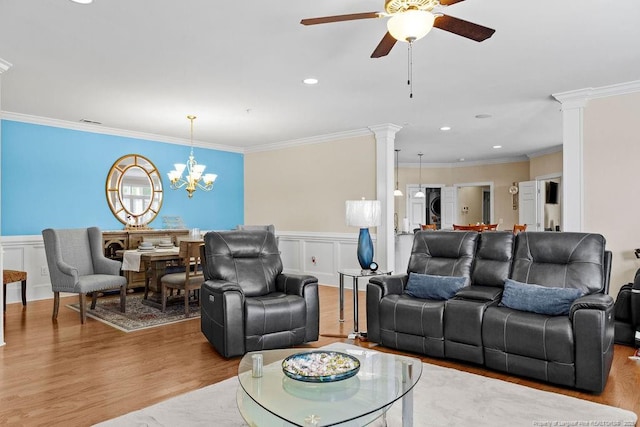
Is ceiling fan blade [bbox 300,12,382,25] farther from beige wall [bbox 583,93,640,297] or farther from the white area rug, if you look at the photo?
beige wall [bbox 583,93,640,297]

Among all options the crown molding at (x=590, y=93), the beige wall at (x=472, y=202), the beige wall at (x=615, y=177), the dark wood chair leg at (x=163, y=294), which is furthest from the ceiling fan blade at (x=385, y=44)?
the beige wall at (x=472, y=202)

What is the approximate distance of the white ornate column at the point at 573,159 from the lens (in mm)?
4824

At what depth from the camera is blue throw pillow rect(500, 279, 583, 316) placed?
318cm

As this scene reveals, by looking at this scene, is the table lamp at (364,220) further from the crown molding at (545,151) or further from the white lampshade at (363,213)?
the crown molding at (545,151)

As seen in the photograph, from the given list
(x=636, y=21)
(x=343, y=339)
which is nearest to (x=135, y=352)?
(x=343, y=339)

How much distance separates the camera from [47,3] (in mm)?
2816

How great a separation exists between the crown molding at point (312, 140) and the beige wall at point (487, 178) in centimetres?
474

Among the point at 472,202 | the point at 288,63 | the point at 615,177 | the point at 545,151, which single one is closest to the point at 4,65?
the point at 288,63

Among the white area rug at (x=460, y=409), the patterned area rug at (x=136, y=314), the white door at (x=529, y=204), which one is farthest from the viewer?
the white door at (x=529, y=204)

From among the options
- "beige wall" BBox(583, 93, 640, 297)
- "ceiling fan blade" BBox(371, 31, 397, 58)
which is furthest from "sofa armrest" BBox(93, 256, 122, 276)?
"beige wall" BBox(583, 93, 640, 297)

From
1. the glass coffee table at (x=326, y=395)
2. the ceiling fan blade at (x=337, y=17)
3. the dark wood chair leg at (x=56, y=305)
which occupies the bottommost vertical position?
the dark wood chair leg at (x=56, y=305)

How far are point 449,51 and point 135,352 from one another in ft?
12.2

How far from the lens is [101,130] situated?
6.70 m

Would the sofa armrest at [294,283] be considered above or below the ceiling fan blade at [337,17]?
below
